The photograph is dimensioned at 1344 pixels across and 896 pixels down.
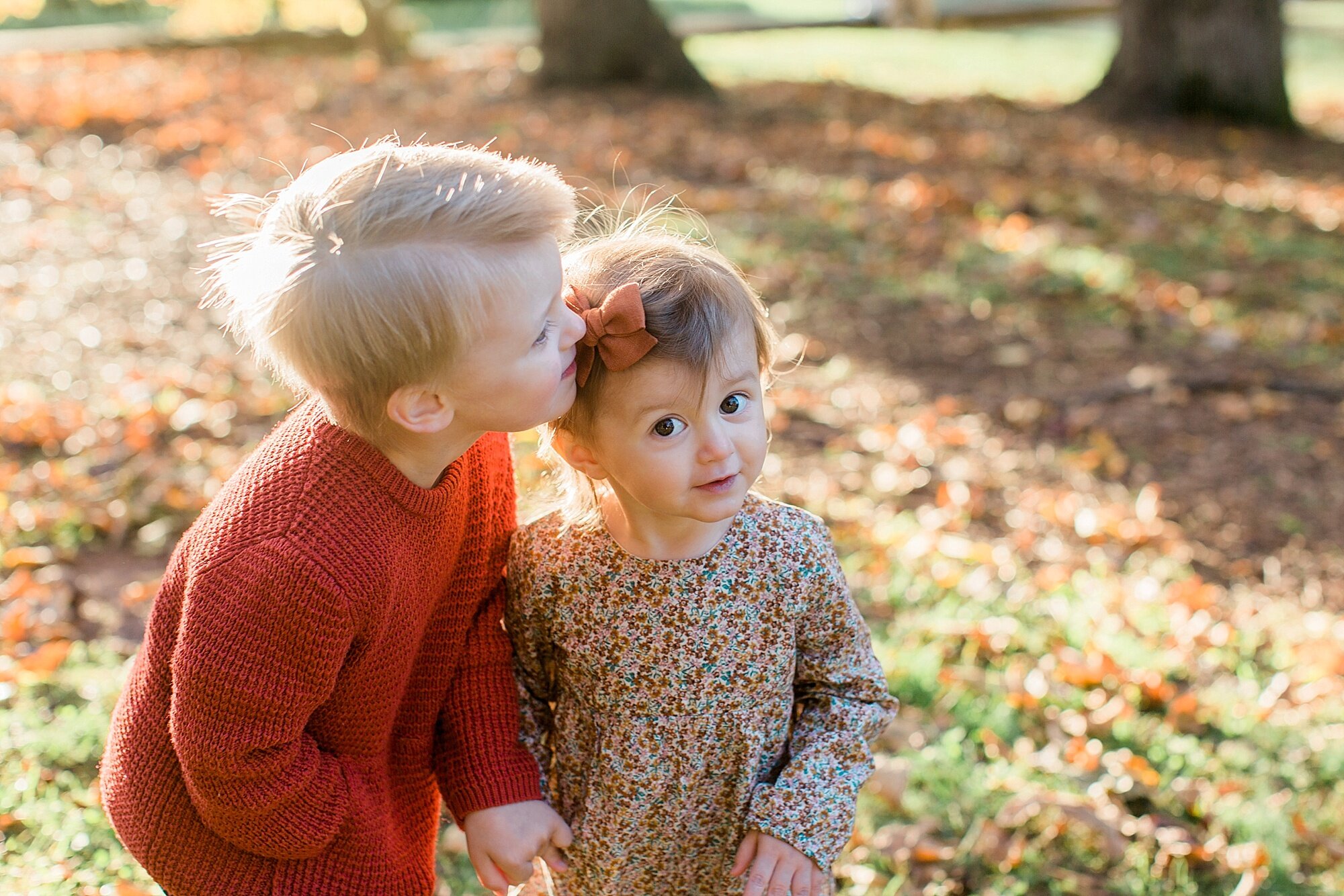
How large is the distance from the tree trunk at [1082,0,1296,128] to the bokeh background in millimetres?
149

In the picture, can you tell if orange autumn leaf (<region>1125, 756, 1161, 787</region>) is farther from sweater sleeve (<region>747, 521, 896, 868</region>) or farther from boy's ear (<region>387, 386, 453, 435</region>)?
boy's ear (<region>387, 386, 453, 435</region>)

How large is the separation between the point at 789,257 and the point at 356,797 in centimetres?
→ 503

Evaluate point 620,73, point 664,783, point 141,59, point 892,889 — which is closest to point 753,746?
point 664,783

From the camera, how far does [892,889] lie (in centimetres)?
257

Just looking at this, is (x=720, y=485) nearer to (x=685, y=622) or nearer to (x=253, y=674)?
(x=685, y=622)

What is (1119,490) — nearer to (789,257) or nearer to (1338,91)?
(789,257)

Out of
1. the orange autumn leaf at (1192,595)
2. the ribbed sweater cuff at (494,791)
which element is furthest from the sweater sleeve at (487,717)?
the orange autumn leaf at (1192,595)

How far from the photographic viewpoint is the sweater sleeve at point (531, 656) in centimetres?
194

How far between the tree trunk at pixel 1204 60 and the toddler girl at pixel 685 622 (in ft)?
28.9

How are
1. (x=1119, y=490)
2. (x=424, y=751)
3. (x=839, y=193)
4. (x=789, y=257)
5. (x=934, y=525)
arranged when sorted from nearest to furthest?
(x=424, y=751) < (x=934, y=525) < (x=1119, y=490) < (x=789, y=257) < (x=839, y=193)

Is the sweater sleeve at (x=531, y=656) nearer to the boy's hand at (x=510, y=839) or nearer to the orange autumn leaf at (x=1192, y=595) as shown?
the boy's hand at (x=510, y=839)

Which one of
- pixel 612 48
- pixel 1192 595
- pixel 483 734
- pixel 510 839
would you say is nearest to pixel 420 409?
pixel 483 734

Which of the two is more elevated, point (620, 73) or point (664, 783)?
point (620, 73)

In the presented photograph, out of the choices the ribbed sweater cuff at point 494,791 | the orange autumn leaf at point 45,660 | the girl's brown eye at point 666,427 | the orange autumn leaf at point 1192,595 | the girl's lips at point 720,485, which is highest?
the girl's brown eye at point 666,427
